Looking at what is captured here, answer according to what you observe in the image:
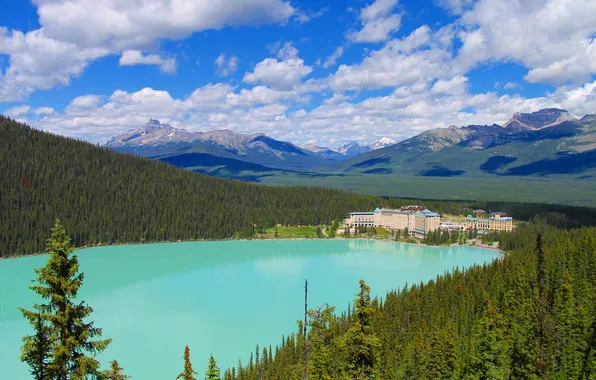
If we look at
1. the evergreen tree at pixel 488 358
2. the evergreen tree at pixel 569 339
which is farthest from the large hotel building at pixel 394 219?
the evergreen tree at pixel 488 358

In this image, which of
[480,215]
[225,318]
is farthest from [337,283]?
[480,215]

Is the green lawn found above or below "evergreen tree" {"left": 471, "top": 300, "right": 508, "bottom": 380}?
below

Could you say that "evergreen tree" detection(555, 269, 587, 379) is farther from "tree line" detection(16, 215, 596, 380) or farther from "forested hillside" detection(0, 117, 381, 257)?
"forested hillside" detection(0, 117, 381, 257)

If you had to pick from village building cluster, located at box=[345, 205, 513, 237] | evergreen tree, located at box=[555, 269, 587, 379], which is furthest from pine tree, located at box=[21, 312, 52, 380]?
village building cluster, located at box=[345, 205, 513, 237]

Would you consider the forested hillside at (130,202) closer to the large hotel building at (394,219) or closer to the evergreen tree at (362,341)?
the large hotel building at (394,219)

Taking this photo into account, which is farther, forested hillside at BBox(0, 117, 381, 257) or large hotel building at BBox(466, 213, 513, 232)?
large hotel building at BBox(466, 213, 513, 232)

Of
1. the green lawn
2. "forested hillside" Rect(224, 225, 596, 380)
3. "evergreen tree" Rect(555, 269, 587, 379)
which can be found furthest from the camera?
the green lawn
